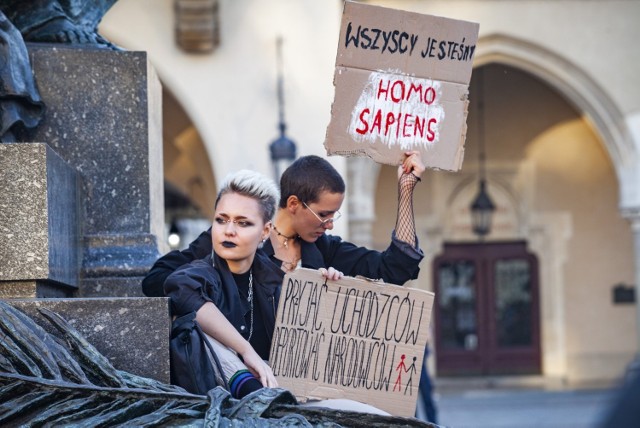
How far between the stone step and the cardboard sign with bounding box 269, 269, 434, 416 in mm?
340

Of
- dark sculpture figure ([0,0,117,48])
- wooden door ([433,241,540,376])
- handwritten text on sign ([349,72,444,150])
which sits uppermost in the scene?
dark sculpture figure ([0,0,117,48])

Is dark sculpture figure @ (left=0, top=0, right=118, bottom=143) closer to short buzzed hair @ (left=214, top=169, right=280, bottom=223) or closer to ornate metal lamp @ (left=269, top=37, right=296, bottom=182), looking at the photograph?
short buzzed hair @ (left=214, top=169, right=280, bottom=223)

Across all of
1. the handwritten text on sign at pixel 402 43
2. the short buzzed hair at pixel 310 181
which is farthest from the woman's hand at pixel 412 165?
the handwritten text on sign at pixel 402 43

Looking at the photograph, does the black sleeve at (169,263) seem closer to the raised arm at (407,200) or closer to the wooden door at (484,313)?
the raised arm at (407,200)

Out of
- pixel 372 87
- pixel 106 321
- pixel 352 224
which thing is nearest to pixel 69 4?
pixel 372 87

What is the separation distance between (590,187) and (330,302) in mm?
16864

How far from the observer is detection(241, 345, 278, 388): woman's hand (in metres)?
3.66

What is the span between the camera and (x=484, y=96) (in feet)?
64.3

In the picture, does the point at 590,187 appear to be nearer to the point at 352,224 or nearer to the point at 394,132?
the point at 352,224

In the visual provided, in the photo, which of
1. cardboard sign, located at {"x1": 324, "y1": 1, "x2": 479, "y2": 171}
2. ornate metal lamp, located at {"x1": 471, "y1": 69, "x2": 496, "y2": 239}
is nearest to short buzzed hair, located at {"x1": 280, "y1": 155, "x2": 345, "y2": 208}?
cardboard sign, located at {"x1": 324, "y1": 1, "x2": 479, "y2": 171}

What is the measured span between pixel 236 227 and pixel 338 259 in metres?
0.74

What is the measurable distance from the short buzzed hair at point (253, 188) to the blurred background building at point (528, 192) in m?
12.1

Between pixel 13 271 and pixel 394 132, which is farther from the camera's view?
pixel 394 132

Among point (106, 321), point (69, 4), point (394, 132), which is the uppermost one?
point (69, 4)
